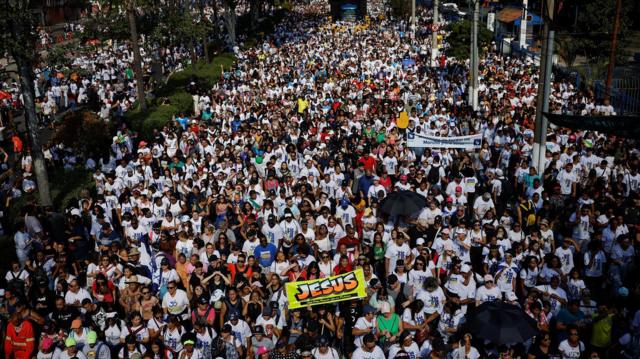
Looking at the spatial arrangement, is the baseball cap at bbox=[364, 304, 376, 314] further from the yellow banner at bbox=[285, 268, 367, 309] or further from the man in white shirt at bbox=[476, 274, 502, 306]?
the man in white shirt at bbox=[476, 274, 502, 306]

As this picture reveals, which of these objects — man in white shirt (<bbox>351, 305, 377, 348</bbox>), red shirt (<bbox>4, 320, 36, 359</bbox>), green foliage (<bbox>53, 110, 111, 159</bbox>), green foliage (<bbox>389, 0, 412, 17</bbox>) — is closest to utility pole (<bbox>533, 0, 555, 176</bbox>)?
man in white shirt (<bbox>351, 305, 377, 348</bbox>)

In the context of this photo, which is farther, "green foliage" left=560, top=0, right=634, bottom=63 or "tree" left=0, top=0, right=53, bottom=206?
"green foliage" left=560, top=0, right=634, bottom=63

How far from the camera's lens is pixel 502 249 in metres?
10.1

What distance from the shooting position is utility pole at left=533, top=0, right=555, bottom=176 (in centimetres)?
1453

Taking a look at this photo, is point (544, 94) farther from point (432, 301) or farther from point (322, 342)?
point (322, 342)

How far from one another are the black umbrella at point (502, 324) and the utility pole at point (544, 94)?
7207mm

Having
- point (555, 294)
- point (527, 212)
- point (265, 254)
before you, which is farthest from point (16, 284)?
point (527, 212)

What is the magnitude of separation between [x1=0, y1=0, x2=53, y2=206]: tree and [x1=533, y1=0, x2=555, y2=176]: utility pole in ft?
36.9

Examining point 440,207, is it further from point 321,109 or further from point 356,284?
point 321,109

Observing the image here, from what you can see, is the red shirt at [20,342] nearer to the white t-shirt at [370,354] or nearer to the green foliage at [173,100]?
the white t-shirt at [370,354]

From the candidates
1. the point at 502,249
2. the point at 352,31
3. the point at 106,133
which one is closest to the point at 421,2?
the point at 352,31

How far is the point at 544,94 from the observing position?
1507cm

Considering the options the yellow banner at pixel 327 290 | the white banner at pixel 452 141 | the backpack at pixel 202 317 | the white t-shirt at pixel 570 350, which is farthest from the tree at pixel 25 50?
the white t-shirt at pixel 570 350

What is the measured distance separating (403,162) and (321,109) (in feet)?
26.0
